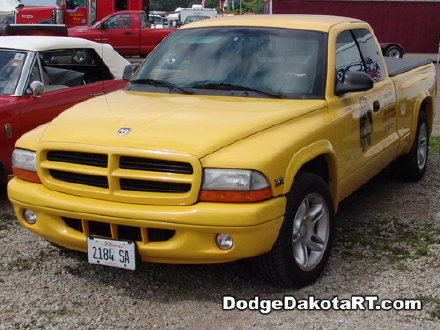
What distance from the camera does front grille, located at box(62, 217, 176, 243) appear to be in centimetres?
364

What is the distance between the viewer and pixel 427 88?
6.73 metres

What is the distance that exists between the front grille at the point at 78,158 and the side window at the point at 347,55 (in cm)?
196

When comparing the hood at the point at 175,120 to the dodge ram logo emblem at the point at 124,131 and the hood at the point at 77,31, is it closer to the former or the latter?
the dodge ram logo emblem at the point at 124,131

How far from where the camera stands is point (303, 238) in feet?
13.3

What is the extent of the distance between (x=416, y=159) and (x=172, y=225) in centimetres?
382

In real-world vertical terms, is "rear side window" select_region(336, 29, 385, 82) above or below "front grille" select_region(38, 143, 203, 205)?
above

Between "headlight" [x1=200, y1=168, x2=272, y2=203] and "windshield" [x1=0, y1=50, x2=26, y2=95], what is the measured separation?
3.38 meters

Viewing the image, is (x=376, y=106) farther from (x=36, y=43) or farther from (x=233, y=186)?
(x=36, y=43)

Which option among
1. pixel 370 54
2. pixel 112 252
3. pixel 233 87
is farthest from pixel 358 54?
pixel 112 252

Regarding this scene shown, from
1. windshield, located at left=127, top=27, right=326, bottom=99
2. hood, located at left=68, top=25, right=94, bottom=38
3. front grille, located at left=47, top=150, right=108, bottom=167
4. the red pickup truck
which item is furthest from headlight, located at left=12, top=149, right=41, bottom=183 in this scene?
the red pickup truck

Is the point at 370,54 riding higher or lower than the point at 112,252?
higher

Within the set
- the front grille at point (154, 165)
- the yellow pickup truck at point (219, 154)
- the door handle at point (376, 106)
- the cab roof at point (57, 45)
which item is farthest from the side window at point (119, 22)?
the front grille at point (154, 165)

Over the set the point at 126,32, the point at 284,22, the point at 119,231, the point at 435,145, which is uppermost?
the point at 284,22

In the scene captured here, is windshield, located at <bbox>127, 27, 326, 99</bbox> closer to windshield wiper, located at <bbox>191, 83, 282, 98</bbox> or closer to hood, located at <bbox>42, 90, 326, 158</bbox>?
windshield wiper, located at <bbox>191, 83, 282, 98</bbox>
